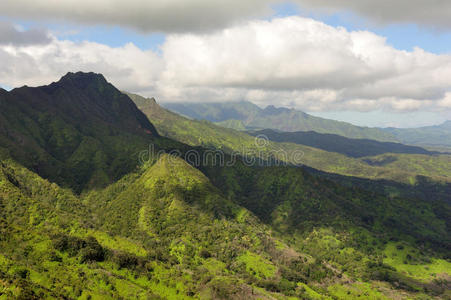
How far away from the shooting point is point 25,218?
175 m

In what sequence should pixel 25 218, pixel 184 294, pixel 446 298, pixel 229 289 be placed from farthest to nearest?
1. pixel 446 298
2. pixel 25 218
3. pixel 229 289
4. pixel 184 294

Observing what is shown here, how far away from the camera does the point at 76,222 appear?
184625 millimetres

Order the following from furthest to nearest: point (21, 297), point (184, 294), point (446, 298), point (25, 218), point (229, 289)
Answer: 1. point (446, 298)
2. point (25, 218)
3. point (229, 289)
4. point (184, 294)
5. point (21, 297)

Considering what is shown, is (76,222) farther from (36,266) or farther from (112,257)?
(36,266)

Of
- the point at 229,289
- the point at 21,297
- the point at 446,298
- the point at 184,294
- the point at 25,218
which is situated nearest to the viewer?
the point at 21,297

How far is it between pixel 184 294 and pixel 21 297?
6944 cm

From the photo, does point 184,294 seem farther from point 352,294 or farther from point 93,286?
point 352,294

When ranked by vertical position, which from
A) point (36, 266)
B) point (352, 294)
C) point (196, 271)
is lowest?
point (352, 294)

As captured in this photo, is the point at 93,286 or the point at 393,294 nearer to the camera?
the point at 93,286

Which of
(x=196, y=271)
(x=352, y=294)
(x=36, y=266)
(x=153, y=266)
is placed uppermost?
(x=36, y=266)

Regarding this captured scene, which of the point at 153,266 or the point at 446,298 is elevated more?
the point at 153,266

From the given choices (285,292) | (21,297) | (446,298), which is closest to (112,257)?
(21,297)

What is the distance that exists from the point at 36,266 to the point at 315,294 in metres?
161

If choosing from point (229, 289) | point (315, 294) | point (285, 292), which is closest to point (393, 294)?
point (315, 294)
